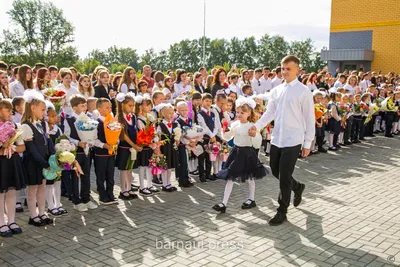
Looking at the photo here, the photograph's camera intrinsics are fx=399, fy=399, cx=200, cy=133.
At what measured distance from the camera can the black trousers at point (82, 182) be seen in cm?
650

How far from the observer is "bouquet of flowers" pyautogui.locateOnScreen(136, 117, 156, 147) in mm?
7066

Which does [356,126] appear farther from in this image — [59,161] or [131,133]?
[59,161]

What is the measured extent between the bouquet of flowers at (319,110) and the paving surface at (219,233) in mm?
3130

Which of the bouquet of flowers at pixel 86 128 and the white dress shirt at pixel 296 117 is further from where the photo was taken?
the bouquet of flowers at pixel 86 128

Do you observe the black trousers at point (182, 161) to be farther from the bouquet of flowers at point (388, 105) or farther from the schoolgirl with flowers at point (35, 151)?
the bouquet of flowers at point (388, 105)

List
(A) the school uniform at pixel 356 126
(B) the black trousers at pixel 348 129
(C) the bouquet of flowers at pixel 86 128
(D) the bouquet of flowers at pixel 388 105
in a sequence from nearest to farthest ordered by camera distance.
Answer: (C) the bouquet of flowers at pixel 86 128 → (B) the black trousers at pixel 348 129 → (A) the school uniform at pixel 356 126 → (D) the bouquet of flowers at pixel 388 105

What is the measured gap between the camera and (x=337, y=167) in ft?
33.1

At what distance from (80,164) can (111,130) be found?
0.77m

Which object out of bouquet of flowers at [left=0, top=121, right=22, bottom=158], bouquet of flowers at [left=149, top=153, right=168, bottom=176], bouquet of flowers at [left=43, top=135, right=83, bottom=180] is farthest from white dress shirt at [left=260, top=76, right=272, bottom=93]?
bouquet of flowers at [left=0, top=121, right=22, bottom=158]

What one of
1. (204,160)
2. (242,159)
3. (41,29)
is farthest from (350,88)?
(41,29)

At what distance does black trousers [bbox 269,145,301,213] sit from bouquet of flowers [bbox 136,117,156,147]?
2.22m

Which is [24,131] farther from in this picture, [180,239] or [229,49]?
[229,49]

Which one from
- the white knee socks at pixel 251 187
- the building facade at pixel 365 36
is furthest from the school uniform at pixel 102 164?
the building facade at pixel 365 36

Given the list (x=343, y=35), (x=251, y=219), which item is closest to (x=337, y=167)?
(x=251, y=219)
